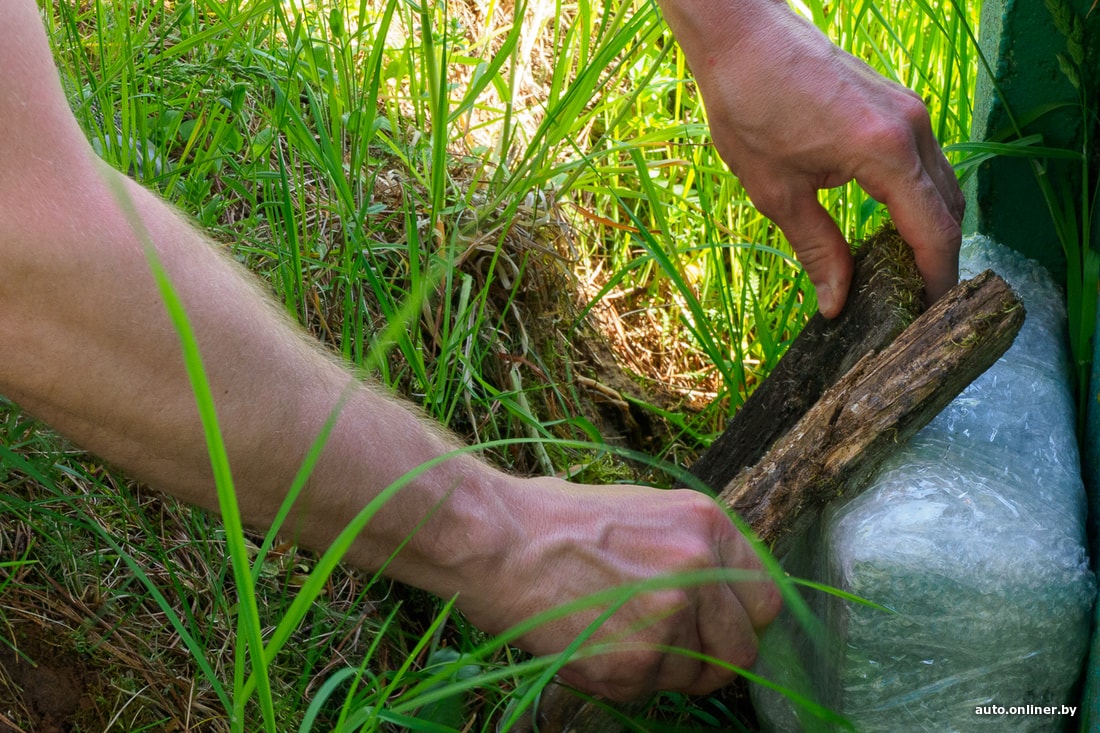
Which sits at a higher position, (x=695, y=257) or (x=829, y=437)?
(x=829, y=437)

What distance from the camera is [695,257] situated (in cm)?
275

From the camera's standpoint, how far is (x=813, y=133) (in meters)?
1.59

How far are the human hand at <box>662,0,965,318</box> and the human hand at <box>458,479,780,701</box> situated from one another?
1.59 feet

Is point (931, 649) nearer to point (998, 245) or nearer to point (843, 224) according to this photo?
point (998, 245)

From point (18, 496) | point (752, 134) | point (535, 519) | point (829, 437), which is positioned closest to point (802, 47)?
point (752, 134)

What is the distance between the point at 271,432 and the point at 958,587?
897 millimetres

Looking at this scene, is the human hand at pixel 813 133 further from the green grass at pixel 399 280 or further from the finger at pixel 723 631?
the finger at pixel 723 631

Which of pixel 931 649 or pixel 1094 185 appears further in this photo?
pixel 1094 185

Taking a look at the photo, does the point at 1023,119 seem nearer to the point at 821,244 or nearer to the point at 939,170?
the point at 939,170

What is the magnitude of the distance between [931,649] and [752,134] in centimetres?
83

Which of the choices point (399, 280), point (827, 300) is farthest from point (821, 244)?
point (399, 280)

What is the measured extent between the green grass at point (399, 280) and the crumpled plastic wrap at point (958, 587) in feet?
1.30

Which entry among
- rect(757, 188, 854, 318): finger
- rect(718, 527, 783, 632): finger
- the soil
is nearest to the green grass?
the soil

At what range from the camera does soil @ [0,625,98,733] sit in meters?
1.51
